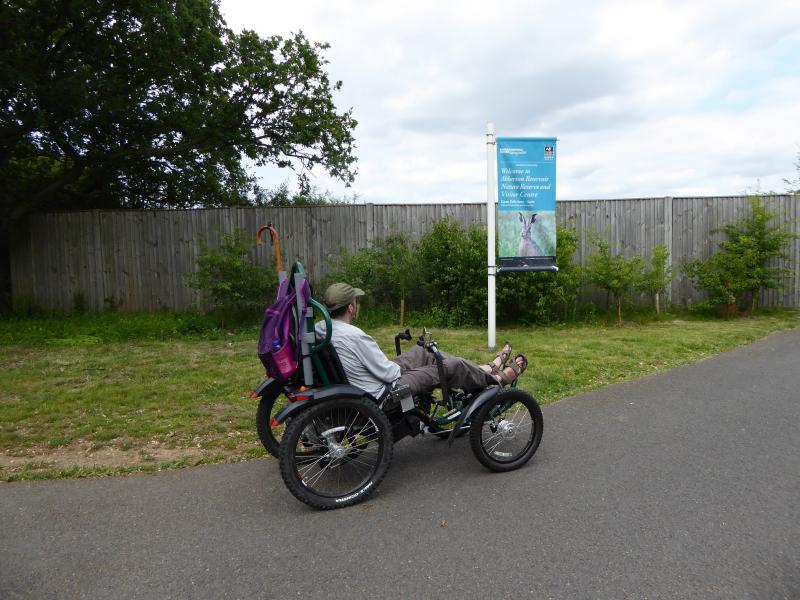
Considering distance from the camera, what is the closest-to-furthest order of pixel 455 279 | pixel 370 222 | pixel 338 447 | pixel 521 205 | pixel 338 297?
pixel 338 447 < pixel 338 297 < pixel 521 205 < pixel 455 279 < pixel 370 222

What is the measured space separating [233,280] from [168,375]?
11.5ft

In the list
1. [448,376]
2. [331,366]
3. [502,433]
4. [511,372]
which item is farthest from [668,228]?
[331,366]

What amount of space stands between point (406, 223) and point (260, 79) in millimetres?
3859

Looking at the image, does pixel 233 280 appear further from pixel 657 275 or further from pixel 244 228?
pixel 657 275

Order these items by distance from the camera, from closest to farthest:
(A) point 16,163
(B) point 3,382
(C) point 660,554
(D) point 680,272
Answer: (C) point 660,554 → (B) point 3,382 → (D) point 680,272 → (A) point 16,163

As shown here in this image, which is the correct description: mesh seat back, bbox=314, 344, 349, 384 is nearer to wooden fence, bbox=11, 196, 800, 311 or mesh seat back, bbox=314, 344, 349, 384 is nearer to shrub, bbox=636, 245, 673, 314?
wooden fence, bbox=11, 196, 800, 311

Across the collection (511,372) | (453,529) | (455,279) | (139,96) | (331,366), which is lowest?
(453,529)

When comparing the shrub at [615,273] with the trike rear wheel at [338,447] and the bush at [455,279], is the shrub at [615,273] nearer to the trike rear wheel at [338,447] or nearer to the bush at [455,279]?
the bush at [455,279]

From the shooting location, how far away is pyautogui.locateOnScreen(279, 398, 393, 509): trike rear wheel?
3.45 metres

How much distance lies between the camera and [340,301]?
13.0 feet

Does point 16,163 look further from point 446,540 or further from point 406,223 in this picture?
point 446,540

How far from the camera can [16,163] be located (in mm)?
12734

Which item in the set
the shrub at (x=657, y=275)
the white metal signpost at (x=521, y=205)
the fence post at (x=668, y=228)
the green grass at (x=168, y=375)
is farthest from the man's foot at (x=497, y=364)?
the fence post at (x=668, y=228)

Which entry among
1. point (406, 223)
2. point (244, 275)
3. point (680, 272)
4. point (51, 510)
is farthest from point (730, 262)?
point (51, 510)
